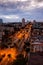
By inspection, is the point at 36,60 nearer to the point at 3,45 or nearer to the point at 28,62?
the point at 28,62

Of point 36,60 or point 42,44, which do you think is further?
point 42,44

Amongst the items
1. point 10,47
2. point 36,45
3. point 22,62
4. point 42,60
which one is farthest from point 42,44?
point 22,62

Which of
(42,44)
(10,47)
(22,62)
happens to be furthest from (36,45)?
(22,62)

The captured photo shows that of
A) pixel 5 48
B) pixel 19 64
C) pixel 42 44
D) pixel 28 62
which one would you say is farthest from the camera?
pixel 42 44

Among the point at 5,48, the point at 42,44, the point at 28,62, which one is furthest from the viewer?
the point at 42,44

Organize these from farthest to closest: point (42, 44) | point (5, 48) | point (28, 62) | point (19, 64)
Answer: point (42, 44) → point (5, 48) → point (28, 62) → point (19, 64)

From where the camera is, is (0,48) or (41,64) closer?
(41,64)

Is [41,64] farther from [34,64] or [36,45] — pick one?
[36,45]

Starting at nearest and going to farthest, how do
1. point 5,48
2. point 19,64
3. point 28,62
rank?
1. point 19,64
2. point 28,62
3. point 5,48
